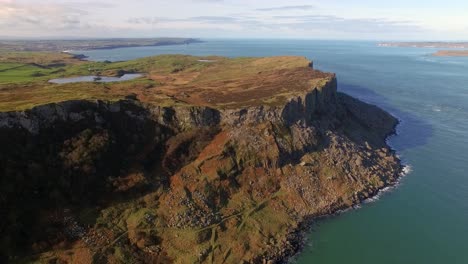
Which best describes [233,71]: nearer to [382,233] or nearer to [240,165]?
[240,165]

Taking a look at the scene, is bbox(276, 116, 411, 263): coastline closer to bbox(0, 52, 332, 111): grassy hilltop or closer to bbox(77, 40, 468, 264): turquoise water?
bbox(77, 40, 468, 264): turquoise water

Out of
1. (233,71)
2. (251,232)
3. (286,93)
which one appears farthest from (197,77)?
(251,232)

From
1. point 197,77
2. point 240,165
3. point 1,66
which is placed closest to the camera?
point 240,165

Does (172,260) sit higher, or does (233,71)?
(233,71)

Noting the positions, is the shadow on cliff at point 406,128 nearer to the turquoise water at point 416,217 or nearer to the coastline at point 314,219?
the turquoise water at point 416,217

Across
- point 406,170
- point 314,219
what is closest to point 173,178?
point 314,219

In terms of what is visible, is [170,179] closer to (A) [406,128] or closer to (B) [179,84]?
(B) [179,84]
